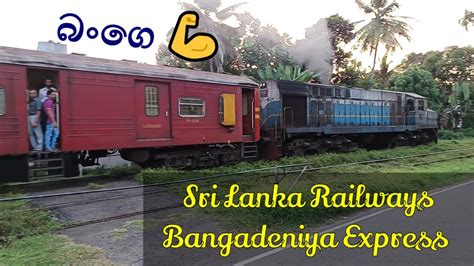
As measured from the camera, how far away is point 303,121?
1778 cm

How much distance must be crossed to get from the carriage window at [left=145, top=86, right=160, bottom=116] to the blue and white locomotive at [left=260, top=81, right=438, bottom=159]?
17.4 feet

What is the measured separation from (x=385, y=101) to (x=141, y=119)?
15.5 meters

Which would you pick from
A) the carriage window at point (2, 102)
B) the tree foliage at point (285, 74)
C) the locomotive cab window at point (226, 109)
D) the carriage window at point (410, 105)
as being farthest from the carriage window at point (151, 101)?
the tree foliage at point (285, 74)

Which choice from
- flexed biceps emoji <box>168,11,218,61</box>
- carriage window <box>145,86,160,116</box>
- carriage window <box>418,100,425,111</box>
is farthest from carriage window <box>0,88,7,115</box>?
carriage window <box>418,100,425,111</box>

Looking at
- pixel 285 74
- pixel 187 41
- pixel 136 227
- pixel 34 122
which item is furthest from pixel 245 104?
pixel 285 74

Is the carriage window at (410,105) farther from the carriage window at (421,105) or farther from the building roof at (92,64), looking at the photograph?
the building roof at (92,64)

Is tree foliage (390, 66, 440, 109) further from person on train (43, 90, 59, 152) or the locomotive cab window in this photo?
person on train (43, 90, 59, 152)

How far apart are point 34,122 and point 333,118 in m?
13.0

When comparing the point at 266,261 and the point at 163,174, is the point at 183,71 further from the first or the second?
the point at 266,261

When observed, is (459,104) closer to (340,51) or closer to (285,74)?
(340,51)

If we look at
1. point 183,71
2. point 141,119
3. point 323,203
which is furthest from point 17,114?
point 323,203

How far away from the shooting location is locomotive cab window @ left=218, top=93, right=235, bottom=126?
45.3 ft

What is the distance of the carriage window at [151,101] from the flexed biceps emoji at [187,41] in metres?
1.35

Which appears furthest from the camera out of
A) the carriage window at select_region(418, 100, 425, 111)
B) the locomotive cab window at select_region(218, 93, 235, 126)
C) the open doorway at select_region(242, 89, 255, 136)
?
the carriage window at select_region(418, 100, 425, 111)
